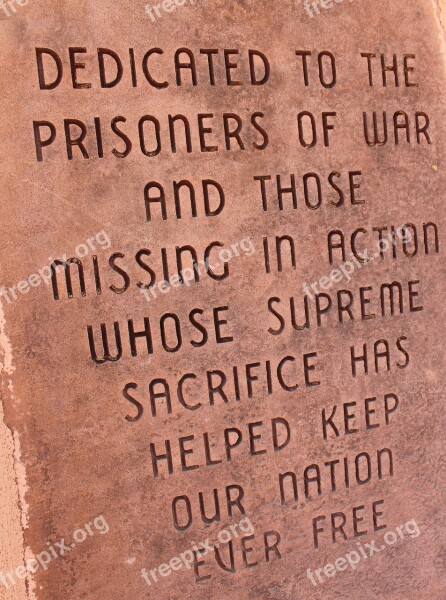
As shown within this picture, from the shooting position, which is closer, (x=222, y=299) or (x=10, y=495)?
(x=10, y=495)

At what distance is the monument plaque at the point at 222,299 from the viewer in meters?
1.29

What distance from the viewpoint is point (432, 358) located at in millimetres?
1712

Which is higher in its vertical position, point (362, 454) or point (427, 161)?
point (427, 161)

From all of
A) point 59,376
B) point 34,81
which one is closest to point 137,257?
point 59,376

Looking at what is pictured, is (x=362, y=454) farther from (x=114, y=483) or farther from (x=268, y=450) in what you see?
(x=114, y=483)

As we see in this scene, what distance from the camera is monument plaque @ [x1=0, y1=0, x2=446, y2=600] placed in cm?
129

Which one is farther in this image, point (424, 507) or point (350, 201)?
point (424, 507)

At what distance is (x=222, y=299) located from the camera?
4.77ft

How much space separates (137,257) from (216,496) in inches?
26.5

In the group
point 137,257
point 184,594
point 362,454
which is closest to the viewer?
point 137,257

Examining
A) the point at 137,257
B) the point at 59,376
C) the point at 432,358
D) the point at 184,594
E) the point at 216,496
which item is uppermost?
the point at 137,257

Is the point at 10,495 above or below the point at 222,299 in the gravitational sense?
below

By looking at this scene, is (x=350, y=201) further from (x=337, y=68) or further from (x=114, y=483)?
Result: (x=114, y=483)

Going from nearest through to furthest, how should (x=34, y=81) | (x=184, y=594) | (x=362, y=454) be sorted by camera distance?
(x=34, y=81), (x=184, y=594), (x=362, y=454)
